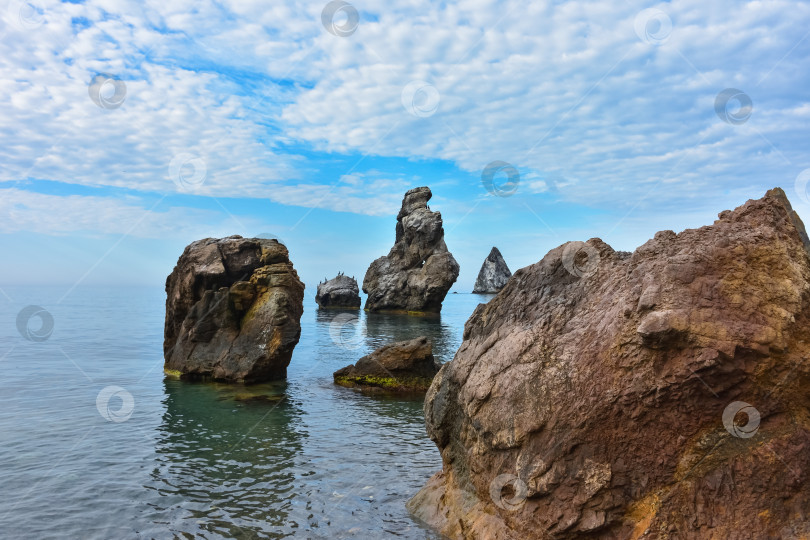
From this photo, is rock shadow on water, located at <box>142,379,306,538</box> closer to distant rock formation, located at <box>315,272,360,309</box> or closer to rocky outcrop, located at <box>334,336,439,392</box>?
rocky outcrop, located at <box>334,336,439,392</box>

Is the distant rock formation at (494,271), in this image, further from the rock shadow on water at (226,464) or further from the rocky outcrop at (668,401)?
the rocky outcrop at (668,401)

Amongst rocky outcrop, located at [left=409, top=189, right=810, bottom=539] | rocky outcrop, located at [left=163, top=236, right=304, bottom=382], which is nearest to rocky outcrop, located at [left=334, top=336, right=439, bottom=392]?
rocky outcrop, located at [left=163, top=236, right=304, bottom=382]

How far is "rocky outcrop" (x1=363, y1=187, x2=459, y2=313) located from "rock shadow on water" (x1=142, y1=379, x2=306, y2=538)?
6214 centimetres

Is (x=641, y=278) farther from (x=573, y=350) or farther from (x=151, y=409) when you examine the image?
(x=151, y=409)

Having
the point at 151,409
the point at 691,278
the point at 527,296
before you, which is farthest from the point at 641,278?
the point at 151,409

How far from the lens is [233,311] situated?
29.0 metres

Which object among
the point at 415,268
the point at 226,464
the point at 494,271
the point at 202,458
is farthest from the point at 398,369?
the point at 494,271

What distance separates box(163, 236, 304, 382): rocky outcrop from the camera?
27.6 metres

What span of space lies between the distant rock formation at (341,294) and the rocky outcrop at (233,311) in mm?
70841

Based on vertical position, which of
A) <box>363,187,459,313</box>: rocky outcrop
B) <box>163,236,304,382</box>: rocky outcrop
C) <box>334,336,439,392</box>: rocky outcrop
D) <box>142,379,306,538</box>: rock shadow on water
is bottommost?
<box>142,379,306,538</box>: rock shadow on water

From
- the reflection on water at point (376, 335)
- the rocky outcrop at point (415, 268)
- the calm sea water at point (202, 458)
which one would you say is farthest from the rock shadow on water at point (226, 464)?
the rocky outcrop at point (415, 268)

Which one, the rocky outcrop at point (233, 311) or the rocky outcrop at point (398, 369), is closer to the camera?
the rocky outcrop at point (398, 369)

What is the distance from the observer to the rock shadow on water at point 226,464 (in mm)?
11469

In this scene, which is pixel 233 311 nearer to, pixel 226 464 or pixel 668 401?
pixel 226 464
